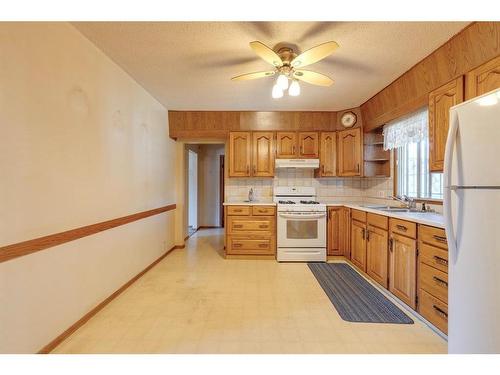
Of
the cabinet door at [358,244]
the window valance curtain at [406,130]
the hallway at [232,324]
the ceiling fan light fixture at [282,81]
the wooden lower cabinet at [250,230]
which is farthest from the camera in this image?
the wooden lower cabinet at [250,230]

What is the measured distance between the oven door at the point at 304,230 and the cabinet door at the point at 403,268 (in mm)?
1211

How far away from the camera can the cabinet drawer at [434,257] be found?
181 cm

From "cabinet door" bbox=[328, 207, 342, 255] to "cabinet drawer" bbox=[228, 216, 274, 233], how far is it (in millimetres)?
885

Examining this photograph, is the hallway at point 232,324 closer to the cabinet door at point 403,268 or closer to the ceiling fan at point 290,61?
the cabinet door at point 403,268

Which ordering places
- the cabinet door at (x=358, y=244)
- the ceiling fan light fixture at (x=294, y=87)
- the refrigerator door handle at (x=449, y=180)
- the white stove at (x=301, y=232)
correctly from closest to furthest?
the refrigerator door handle at (x=449, y=180), the ceiling fan light fixture at (x=294, y=87), the cabinet door at (x=358, y=244), the white stove at (x=301, y=232)

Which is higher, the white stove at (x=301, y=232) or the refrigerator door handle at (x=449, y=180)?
the refrigerator door handle at (x=449, y=180)

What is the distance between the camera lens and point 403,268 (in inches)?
90.6

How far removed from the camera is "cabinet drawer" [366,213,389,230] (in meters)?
2.62

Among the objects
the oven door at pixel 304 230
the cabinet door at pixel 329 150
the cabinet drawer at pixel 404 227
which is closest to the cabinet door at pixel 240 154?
the oven door at pixel 304 230

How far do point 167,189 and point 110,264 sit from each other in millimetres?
1778

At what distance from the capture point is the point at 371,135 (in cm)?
379
